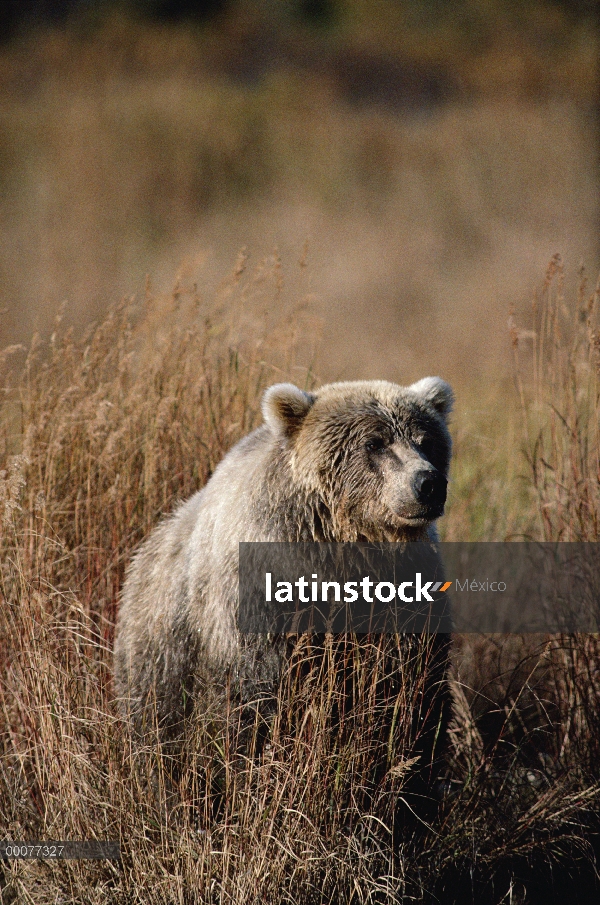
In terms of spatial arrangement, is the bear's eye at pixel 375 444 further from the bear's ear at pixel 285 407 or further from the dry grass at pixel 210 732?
the dry grass at pixel 210 732

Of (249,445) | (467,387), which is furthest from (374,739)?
(467,387)

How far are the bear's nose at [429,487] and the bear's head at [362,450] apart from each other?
0.06 feet

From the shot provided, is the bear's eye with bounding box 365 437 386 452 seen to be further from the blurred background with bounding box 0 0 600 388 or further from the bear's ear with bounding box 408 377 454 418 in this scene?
the blurred background with bounding box 0 0 600 388

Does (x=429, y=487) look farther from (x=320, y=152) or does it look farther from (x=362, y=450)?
(x=320, y=152)

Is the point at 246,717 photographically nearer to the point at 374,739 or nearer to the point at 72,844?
the point at 374,739

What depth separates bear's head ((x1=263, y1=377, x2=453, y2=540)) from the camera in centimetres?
352

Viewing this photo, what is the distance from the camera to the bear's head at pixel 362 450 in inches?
139

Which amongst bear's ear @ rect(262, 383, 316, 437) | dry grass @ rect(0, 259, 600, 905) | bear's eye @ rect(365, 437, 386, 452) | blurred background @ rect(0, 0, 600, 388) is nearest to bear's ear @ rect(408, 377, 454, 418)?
bear's eye @ rect(365, 437, 386, 452)

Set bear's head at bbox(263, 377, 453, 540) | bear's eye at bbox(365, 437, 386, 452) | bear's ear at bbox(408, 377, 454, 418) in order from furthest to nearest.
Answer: bear's ear at bbox(408, 377, 454, 418), bear's eye at bbox(365, 437, 386, 452), bear's head at bbox(263, 377, 453, 540)

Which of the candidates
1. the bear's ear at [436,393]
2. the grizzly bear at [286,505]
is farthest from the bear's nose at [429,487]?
the bear's ear at [436,393]

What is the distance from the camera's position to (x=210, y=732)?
360cm

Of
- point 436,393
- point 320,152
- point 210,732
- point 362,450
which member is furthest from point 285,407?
point 320,152

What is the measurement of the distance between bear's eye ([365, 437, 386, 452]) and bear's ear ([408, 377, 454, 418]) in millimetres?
330

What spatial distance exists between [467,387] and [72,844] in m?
8.66
